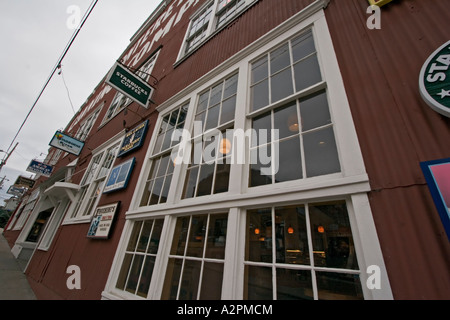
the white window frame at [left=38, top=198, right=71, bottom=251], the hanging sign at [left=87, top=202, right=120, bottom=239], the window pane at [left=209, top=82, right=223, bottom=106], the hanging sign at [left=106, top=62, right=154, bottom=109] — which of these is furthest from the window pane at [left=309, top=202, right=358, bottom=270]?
the white window frame at [left=38, top=198, right=71, bottom=251]

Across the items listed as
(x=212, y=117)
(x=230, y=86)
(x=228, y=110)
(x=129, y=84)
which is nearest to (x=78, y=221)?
(x=129, y=84)

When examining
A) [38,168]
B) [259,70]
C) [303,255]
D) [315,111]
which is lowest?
[303,255]

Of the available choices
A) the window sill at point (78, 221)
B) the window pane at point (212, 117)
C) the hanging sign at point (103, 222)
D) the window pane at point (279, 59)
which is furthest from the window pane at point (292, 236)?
the window sill at point (78, 221)

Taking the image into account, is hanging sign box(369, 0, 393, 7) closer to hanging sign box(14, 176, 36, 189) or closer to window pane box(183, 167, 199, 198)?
window pane box(183, 167, 199, 198)

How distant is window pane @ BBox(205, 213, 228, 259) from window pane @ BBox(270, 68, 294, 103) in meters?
1.74

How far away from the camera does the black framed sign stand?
1.07 m

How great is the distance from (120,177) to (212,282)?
364cm

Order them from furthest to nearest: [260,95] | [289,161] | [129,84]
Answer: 1. [129,84]
2. [260,95]
3. [289,161]

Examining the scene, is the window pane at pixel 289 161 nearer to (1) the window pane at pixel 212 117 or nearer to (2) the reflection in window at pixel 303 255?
(2) the reflection in window at pixel 303 255

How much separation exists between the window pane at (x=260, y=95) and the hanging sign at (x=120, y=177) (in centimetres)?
331

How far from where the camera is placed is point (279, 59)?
111 inches

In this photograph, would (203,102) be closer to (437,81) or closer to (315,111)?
(315,111)
